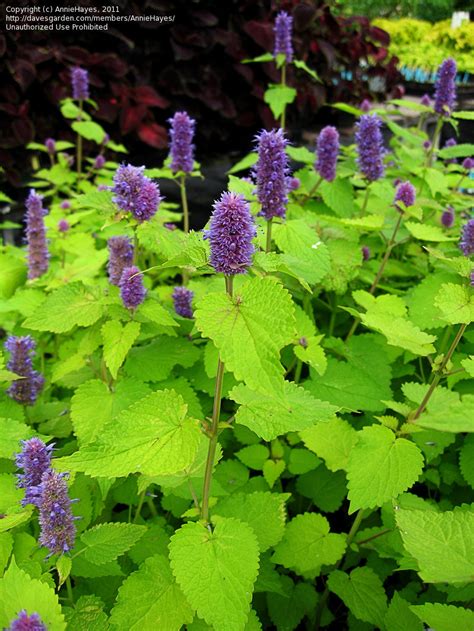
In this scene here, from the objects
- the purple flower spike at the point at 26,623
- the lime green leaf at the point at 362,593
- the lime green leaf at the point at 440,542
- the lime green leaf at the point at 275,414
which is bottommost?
the lime green leaf at the point at 362,593

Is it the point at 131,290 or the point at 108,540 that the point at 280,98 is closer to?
the point at 131,290

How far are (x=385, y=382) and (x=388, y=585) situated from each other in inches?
29.4

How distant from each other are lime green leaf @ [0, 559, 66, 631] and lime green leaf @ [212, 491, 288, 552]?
0.60 m

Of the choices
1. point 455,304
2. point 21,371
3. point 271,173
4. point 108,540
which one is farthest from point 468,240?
point 21,371

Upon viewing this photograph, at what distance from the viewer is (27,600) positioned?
1074 mm

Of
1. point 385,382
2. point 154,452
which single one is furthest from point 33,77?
point 154,452

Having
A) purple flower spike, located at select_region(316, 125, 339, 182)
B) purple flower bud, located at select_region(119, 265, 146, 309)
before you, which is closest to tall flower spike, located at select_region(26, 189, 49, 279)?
purple flower bud, located at select_region(119, 265, 146, 309)

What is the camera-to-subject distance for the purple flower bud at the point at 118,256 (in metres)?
1.89

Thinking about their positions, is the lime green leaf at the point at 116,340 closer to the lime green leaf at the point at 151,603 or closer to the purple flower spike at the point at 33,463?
the purple flower spike at the point at 33,463

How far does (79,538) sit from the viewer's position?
58.0 inches

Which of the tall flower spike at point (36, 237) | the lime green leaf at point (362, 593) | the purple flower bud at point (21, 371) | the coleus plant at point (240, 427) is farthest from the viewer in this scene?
the tall flower spike at point (36, 237)

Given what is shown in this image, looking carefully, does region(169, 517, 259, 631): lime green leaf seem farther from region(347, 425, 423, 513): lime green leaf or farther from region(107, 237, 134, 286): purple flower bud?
region(107, 237, 134, 286): purple flower bud

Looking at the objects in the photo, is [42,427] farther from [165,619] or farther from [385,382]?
[385,382]

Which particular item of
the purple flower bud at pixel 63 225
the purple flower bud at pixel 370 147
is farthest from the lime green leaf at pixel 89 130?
the purple flower bud at pixel 370 147
